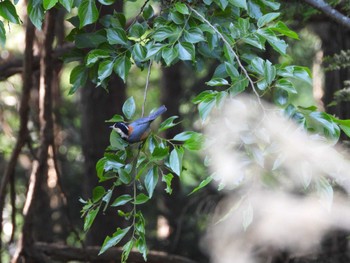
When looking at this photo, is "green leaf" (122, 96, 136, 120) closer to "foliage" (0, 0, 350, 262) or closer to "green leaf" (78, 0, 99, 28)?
"foliage" (0, 0, 350, 262)

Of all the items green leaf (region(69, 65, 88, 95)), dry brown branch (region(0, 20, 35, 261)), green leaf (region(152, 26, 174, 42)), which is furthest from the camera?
dry brown branch (region(0, 20, 35, 261))

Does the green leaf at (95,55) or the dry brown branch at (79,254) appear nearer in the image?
the green leaf at (95,55)

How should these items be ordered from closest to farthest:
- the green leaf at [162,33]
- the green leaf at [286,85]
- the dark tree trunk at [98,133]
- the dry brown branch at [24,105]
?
the green leaf at [286,85] → the green leaf at [162,33] → the dry brown branch at [24,105] → the dark tree trunk at [98,133]

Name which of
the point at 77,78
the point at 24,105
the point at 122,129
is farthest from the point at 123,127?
the point at 24,105

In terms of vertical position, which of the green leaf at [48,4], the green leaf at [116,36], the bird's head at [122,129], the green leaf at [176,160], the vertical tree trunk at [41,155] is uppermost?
the green leaf at [48,4]

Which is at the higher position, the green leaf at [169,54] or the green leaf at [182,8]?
the green leaf at [182,8]

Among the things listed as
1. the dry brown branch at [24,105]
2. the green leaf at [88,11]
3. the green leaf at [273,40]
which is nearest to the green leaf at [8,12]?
the green leaf at [88,11]

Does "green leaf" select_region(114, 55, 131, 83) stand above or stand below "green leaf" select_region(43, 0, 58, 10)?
below

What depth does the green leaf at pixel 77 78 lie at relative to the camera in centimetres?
188

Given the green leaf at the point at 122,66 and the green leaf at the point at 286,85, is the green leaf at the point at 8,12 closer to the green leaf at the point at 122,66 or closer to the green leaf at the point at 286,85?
the green leaf at the point at 122,66

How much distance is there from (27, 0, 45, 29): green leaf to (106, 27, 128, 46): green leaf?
0.18 meters

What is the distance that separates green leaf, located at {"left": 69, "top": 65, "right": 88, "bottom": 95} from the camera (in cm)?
188

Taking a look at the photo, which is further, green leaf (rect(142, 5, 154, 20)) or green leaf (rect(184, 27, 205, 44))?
green leaf (rect(142, 5, 154, 20))

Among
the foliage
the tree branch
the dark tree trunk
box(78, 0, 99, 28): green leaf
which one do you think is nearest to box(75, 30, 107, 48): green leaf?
the foliage
